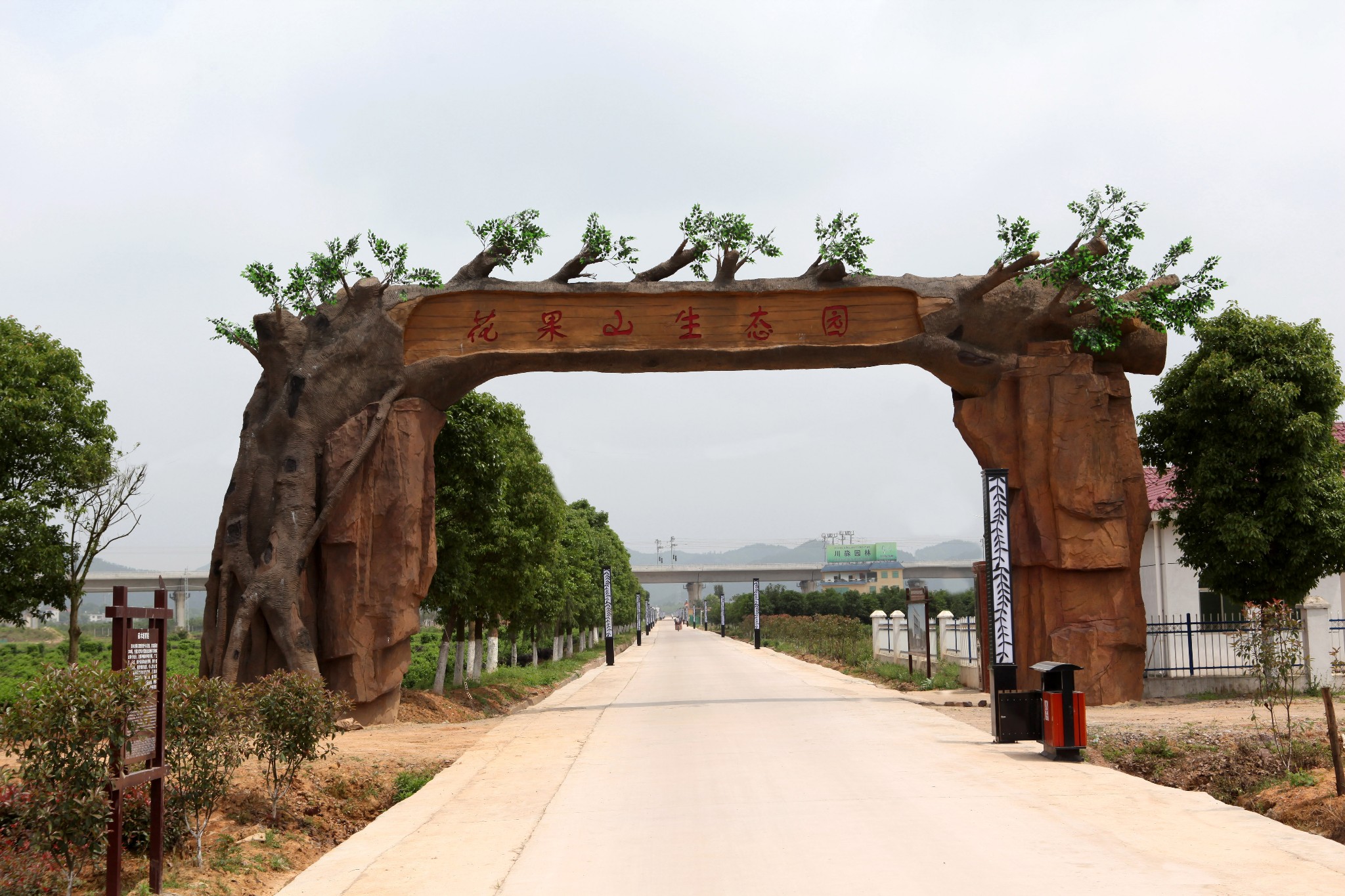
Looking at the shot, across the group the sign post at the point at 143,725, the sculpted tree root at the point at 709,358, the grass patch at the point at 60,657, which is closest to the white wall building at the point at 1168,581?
the sculpted tree root at the point at 709,358

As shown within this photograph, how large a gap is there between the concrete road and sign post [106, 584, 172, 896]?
1.00 metres

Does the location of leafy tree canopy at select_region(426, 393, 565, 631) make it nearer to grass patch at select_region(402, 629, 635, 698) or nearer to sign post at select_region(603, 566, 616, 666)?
grass patch at select_region(402, 629, 635, 698)

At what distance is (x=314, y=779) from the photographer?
10648mm

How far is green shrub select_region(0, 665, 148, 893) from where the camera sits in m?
5.86

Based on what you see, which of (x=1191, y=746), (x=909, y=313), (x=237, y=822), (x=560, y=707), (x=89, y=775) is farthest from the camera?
(x=560, y=707)

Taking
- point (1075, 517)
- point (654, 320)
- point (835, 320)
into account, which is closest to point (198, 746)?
point (654, 320)

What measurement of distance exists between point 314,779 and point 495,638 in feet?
79.3

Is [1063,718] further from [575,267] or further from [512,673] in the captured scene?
[512,673]

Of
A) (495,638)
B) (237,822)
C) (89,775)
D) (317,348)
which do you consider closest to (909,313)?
(317,348)

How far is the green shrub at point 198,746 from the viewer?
7.55 meters

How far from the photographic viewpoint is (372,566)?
16.6 metres

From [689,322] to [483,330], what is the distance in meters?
3.33

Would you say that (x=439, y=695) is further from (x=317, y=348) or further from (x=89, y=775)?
(x=89, y=775)

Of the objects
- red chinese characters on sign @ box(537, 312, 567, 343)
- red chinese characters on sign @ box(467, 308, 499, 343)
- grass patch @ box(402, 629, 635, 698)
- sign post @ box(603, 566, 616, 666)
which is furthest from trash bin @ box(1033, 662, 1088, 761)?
sign post @ box(603, 566, 616, 666)
